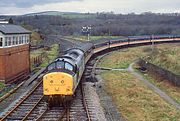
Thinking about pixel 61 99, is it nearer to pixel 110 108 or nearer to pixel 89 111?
pixel 89 111

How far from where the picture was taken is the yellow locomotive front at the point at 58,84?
2261 centimetres

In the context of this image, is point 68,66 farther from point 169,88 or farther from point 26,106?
point 169,88

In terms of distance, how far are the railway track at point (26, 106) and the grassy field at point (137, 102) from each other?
5881 mm

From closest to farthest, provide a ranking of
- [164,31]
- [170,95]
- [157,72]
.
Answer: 1. [170,95]
2. [157,72]
3. [164,31]

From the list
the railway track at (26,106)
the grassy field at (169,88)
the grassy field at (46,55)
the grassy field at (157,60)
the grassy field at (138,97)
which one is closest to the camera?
the railway track at (26,106)

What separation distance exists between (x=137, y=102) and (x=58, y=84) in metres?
6.92

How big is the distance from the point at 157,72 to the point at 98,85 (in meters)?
8.63

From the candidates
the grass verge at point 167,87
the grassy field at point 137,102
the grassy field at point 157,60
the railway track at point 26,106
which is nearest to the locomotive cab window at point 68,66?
the railway track at point 26,106

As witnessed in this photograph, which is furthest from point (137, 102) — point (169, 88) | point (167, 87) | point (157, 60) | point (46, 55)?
point (46, 55)

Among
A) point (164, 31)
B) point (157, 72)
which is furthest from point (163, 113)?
point (164, 31)

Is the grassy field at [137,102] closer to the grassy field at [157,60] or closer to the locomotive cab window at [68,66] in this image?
the locomotive cab window at [68,66]

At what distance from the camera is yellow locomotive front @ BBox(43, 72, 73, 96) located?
22.6 meters

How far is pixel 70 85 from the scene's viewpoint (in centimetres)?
2269

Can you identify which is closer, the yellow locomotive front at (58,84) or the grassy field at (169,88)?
the yellow locomotive front at (58,84)
